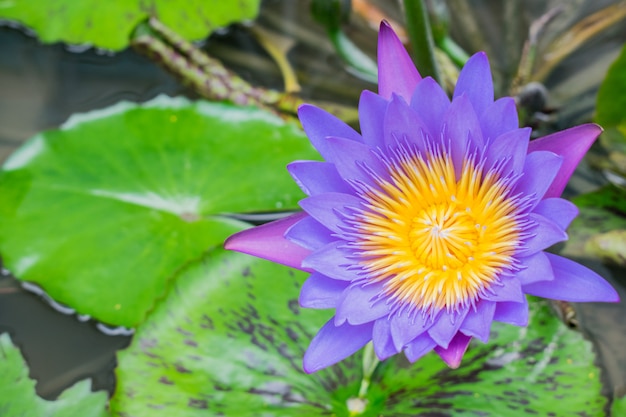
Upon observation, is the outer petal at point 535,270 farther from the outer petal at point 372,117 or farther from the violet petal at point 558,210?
the outer petal at point 372,117

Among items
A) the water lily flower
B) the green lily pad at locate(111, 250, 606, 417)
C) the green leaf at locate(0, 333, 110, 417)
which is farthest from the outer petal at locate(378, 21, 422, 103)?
the green leaf at locate(0, 333, 110, 417)

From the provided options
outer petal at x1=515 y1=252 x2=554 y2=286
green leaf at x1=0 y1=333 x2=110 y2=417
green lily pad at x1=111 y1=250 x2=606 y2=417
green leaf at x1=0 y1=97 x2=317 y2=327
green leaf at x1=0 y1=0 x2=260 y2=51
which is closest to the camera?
outer petal at x1=515 y1=252 x2=554 y2=286

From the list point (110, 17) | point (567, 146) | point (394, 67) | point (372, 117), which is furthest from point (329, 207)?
point (110, 17)

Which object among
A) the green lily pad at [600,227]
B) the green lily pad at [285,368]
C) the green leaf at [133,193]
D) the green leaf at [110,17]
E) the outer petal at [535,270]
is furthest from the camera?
the green leaf at [110,17]

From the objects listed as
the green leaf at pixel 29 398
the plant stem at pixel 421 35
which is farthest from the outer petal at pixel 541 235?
the green leaf at pixel 29 398

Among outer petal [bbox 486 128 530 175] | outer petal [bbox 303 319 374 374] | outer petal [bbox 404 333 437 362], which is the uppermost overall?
outer petal [bbox 486 128 530 175]

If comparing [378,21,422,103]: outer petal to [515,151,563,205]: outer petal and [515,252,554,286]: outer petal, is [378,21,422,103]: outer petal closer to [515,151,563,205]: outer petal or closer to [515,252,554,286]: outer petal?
[515,151,563,205]: outer petal
